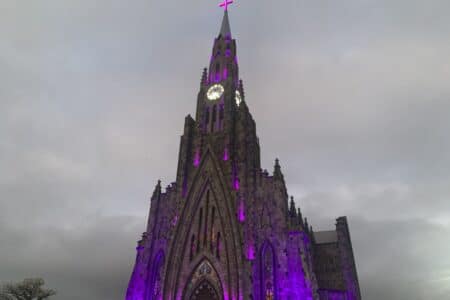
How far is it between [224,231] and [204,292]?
331 inches

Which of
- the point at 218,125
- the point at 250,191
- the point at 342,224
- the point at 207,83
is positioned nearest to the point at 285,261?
the point at 250,191

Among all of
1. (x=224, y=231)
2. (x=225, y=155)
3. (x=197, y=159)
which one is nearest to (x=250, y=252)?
(x=224, y=231)

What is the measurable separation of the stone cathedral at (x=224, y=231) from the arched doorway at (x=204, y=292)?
0.40ft

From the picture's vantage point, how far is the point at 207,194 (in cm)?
4897

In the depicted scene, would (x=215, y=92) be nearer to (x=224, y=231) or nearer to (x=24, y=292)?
(x=224, y=231)

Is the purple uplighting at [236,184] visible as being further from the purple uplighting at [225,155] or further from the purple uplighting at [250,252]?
the purple uplighting at [250,252]

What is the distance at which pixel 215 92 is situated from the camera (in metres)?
62.2

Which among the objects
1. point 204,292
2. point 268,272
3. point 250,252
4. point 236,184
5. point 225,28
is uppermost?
point 225,28

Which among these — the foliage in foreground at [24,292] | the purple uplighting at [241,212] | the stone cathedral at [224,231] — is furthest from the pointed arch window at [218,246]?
the foliage in foreground at [24,292]

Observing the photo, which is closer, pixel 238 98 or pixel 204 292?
pixel 204 292

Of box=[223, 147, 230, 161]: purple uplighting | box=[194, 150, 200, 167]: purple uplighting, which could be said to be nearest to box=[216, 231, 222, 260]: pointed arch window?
box=[223, 147, 230, 161]: purple uplighting

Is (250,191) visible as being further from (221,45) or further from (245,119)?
(221,45)

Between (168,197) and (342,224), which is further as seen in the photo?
(342,224)

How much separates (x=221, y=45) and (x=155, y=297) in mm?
53374
